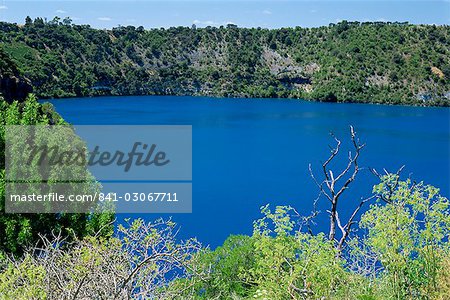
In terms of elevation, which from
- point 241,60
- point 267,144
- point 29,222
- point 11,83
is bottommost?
point 29,222

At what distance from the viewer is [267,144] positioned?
4600cm

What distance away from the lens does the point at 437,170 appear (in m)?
36.4

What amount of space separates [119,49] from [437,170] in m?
78.1

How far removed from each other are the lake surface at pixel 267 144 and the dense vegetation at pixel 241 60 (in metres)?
6.50

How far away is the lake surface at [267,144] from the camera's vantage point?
27.5 m

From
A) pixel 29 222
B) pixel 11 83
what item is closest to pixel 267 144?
pixel 11 83

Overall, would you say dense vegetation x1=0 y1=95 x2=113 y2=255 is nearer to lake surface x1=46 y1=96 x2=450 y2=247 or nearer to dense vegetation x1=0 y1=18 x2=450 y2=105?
lake surface x1=46 y1=96 x2=450 y2=247

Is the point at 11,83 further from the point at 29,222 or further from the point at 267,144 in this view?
the point at 29,222

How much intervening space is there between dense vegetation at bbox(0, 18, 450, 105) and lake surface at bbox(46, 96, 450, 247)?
21.3ft

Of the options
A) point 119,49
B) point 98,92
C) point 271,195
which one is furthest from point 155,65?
point 271,195

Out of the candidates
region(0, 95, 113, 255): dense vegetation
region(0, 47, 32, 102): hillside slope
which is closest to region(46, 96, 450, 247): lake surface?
region(0, 95, 113, 255): dense vegetation

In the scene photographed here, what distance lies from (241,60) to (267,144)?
5918 centimetres

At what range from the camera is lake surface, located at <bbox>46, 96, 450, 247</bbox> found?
2750 centimetres

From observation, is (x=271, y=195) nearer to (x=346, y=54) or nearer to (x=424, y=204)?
(x=424, y=204)
